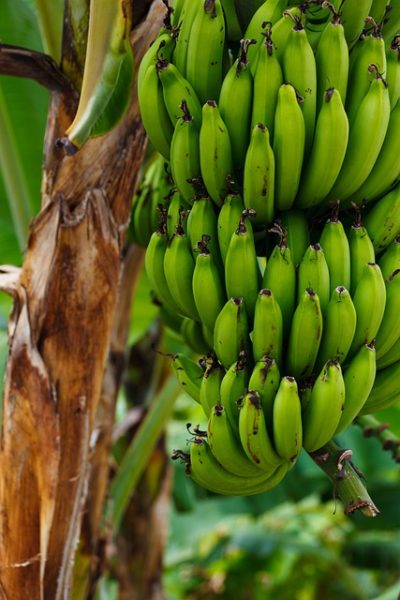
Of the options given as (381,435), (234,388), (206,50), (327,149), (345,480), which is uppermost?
(206,50)

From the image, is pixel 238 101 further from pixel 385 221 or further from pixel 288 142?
pixel 385 221

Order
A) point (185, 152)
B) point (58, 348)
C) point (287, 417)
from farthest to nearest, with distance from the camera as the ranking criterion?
point (58, 348)
point (185, 152)
point (287, 417)

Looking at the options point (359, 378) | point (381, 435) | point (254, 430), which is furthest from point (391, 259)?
point (381, 435)

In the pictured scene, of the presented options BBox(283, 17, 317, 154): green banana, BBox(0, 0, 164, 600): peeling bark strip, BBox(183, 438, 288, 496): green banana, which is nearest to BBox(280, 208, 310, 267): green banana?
BBox(283, 17, 317, 154): green banana

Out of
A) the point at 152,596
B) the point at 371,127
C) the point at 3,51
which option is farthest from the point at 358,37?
the point at 152,596

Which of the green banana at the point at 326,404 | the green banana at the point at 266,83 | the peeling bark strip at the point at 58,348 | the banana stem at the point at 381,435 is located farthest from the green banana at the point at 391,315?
the peeling bark strip at the point at 58,348

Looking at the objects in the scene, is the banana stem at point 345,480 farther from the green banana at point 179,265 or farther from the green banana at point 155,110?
the green banana at point 155,110
